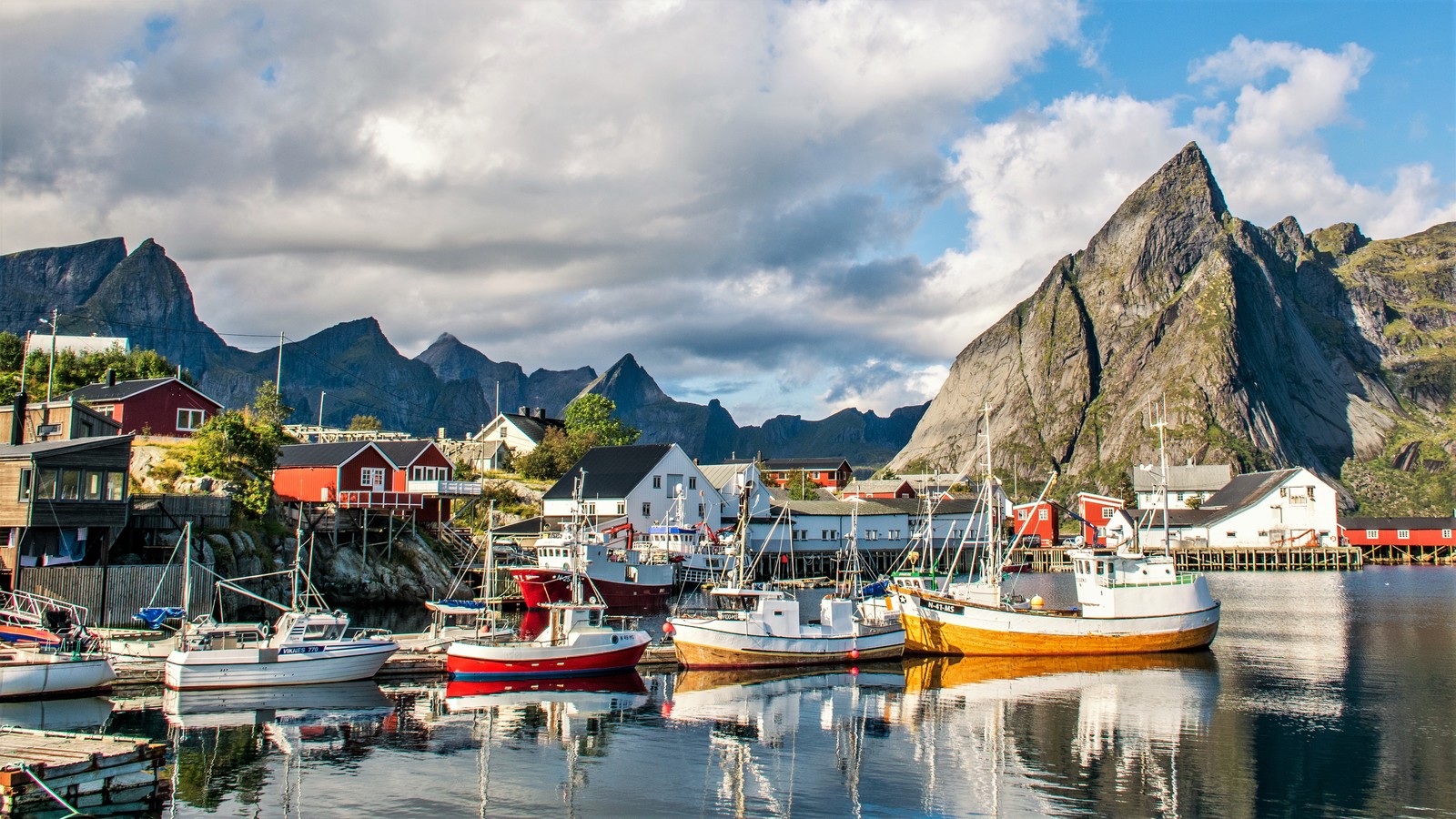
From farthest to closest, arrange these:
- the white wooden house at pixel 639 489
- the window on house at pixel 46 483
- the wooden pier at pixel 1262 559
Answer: the wooden pier at pixel 1262 559
the white wooden house at pixel 639 489
the window on house at pixel 46 483

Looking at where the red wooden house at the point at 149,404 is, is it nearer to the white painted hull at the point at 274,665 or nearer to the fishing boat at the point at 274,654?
the fishing boat at the point at 274,654

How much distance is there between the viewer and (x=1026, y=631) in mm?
45938

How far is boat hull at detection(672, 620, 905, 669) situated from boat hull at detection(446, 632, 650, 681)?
202 cm

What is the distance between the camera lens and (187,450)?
58.4 m

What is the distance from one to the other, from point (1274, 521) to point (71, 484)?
12830 cm

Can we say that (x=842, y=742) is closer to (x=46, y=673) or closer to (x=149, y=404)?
(x=46, y=673)

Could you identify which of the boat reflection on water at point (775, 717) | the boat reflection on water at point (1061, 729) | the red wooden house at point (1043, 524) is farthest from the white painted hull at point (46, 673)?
the red wooden house at point (1043, 524)

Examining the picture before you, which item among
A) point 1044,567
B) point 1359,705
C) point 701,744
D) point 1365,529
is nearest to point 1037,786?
point 701,744

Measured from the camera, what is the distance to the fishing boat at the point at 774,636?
41.7 meters

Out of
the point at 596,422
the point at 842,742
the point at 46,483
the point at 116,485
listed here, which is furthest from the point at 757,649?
the point at 596,422

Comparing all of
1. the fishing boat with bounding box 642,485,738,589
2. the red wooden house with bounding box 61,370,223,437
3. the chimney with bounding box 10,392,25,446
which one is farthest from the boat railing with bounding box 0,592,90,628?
the fishing boat with bounding box 642,485,738,589

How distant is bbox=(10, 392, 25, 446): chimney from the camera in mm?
48656

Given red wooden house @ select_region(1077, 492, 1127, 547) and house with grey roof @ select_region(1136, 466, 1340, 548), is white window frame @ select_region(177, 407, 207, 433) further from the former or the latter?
house with grey roof @ select_region(1136, 466, 1340, 548)

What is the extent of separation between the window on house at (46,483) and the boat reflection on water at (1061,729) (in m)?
35.0
